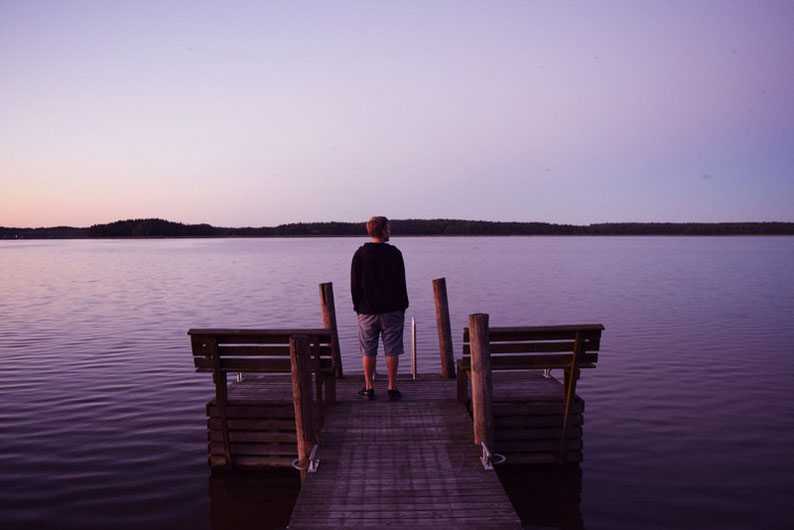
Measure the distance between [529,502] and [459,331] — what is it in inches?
473

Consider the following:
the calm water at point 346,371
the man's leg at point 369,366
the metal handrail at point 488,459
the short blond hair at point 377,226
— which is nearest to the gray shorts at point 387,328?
the man's leg at point 369,366

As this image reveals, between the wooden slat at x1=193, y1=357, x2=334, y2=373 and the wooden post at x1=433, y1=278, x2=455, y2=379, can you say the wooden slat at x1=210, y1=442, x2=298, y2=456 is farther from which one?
the wooden post at x1=433, y1=278, x2=455, y2=379

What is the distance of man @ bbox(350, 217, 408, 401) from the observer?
749 centimetres

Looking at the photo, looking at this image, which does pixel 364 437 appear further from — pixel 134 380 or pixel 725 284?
pixel 725 284

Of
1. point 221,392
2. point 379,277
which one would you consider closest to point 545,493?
point 379,277

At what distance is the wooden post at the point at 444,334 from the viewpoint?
956cm

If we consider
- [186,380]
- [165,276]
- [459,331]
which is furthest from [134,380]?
[165,276]

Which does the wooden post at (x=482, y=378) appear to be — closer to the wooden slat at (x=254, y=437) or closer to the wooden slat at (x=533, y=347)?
the wooden slat at (x=533, y=347)

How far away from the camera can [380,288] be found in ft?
24.7

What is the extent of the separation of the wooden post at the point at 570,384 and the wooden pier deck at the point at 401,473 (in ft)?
4.19

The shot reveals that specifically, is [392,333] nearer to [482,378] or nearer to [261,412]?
[482,378]

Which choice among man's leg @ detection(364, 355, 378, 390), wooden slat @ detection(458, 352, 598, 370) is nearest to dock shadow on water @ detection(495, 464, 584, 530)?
wooden slat @ detection(458, 352, 598, 370)

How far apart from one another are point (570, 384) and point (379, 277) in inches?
109

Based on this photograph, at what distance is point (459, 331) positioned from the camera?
62.0 feet
